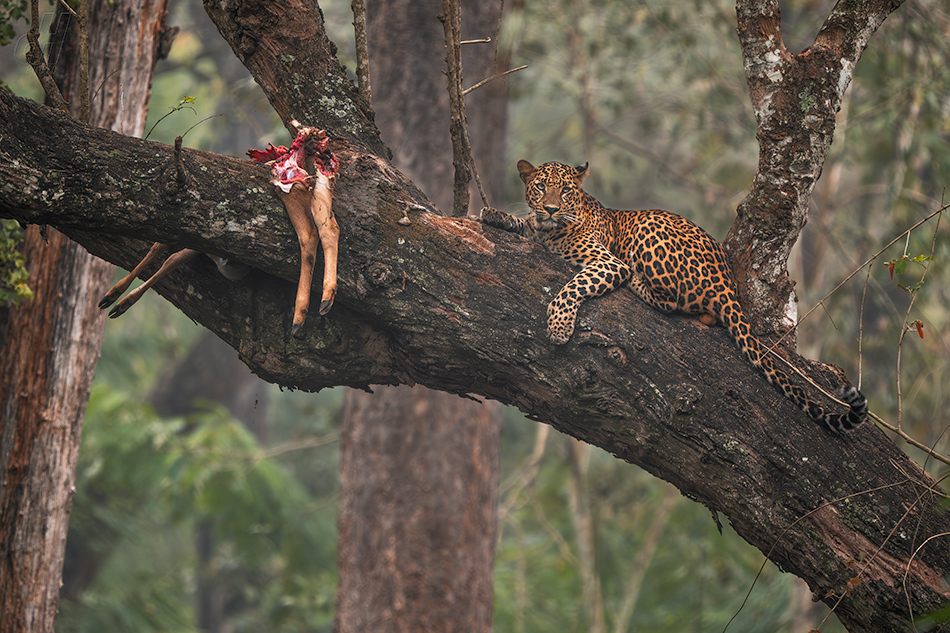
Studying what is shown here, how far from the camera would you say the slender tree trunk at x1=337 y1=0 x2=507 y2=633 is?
8.79 m

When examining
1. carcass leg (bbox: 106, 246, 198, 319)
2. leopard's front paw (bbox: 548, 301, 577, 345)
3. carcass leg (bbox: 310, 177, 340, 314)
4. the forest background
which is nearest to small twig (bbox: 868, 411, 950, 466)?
leopard's front paw (bbox: 548, 301, 577, 345)

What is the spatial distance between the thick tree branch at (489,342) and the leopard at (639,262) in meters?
0.09

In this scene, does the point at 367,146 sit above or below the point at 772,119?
below

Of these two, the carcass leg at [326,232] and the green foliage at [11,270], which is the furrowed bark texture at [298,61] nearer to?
the carcass leg at [326,232]

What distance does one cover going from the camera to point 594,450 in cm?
1706

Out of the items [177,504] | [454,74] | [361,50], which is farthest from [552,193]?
[177,504]

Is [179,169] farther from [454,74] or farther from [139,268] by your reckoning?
[454,74]

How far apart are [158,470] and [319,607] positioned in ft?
13.4

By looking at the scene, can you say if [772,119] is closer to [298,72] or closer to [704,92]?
[298,72]

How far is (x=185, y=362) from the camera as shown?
688 inches

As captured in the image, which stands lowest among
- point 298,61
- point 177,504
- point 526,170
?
point 177,504

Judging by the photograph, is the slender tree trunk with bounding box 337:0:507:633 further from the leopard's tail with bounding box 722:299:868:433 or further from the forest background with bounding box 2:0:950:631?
the leopard's tail with bounding box 722:299:868:433

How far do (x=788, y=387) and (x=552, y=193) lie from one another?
2.09 meters

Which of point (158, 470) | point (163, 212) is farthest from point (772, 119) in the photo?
point (158, 470)
